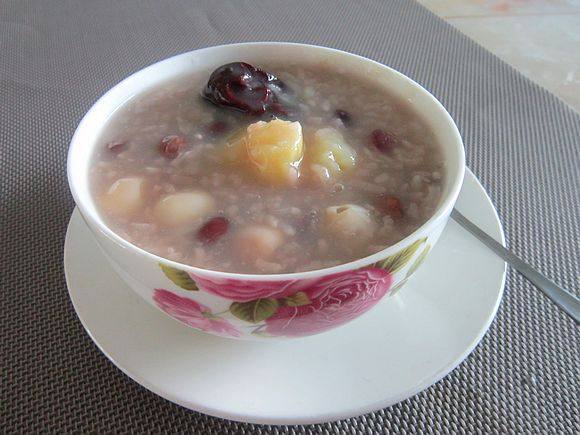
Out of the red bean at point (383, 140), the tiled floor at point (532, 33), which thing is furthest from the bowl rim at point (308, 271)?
the tiled floor at point (532, 33)

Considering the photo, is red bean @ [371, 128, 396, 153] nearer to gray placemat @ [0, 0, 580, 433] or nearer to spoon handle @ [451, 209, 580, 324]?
spoon handle @ [451, 209, 580, 324]

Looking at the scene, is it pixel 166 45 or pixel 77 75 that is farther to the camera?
pixel 166 45

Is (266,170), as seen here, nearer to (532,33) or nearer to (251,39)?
(251,39)

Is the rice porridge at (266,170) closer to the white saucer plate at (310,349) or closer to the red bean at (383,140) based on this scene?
the red bean at (383,140)

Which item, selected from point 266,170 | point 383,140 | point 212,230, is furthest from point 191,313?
point 383,140

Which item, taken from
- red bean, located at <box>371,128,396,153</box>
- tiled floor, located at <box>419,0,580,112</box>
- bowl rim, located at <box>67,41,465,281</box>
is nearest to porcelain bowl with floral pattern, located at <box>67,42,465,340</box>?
bowl rim, located at <box>67,41,465,281</box>

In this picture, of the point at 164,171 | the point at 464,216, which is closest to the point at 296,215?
the point at 164,171

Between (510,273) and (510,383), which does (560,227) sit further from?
(510,383)
